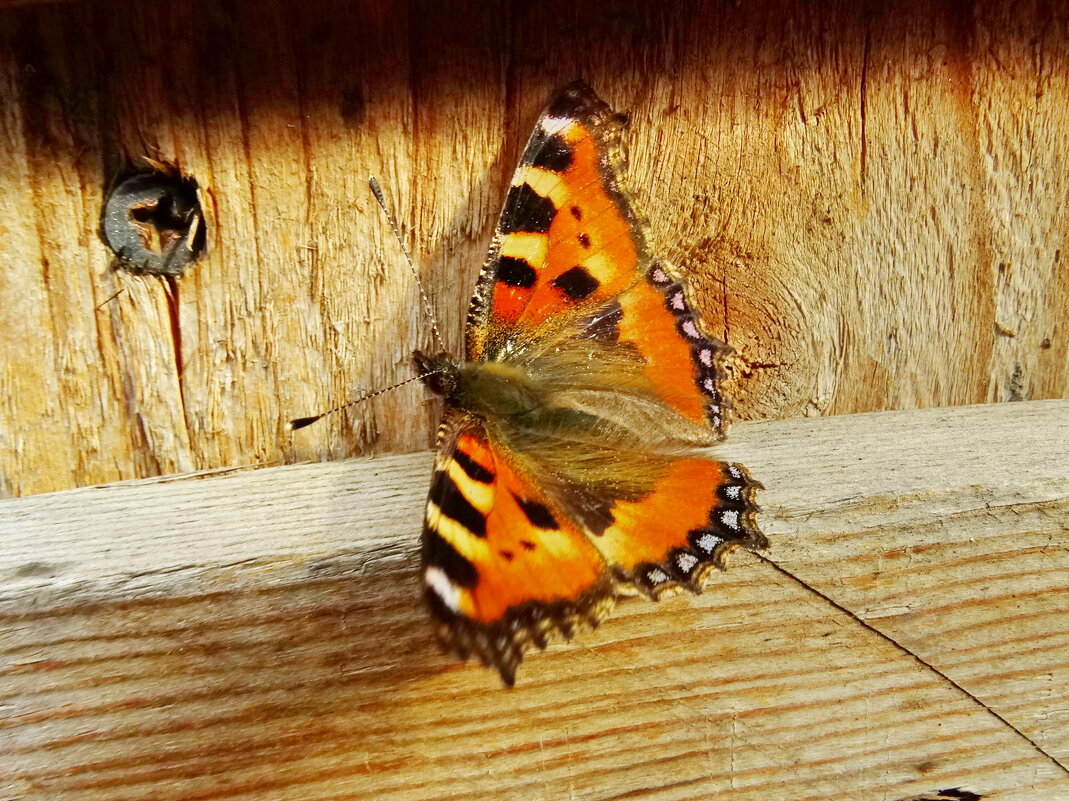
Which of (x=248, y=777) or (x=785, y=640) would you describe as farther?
(x=785, y=640)

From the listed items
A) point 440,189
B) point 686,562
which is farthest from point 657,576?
point 440,189

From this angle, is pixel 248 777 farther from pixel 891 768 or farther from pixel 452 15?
pixel 452 15

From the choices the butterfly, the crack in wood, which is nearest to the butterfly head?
the butterfly

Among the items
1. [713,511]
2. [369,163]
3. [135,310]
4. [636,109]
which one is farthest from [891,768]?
[135,310]

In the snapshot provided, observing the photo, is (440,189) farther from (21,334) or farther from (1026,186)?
(1026,186)

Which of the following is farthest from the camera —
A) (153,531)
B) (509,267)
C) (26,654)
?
(509,267)

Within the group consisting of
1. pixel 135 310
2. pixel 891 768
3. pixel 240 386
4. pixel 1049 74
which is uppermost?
pixel 1049 74

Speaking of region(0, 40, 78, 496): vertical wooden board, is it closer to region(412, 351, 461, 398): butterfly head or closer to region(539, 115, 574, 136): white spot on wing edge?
region(412, 351, 461, 398): butterfly head
